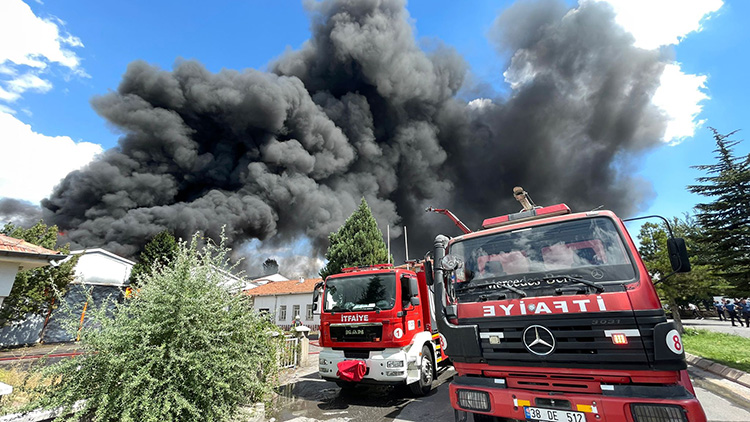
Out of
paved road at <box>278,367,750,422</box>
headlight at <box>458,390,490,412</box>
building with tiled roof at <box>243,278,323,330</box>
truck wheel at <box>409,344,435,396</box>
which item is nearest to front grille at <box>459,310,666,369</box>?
headlight at <box>458,390,490,412</box>

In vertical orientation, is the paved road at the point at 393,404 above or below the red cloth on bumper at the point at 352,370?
below

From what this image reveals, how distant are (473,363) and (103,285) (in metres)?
24.4

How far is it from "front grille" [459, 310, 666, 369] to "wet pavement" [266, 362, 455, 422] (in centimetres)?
200

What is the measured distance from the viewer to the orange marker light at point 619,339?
234 cm

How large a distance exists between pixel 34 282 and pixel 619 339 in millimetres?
19003

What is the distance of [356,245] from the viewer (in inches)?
738

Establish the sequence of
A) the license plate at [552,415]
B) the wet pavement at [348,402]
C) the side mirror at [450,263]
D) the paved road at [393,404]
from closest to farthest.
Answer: the license plate at [552,415] → the side mirror at [450,263] → the paved road at [393,404] → the wet pavement at [348,402]

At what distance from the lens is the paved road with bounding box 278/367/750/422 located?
406 cm

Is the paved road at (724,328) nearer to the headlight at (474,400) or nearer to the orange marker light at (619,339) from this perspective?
the orange marker light at (619,339)

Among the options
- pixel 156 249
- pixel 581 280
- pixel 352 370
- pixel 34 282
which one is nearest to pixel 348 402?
pixel 352 370

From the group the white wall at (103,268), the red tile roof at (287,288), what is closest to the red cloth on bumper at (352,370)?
the red tile roof at (287,288)

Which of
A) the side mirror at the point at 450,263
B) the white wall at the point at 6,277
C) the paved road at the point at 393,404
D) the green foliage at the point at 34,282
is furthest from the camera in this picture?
the green foliage at the point at 34,282

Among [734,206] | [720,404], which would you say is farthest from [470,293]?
[734,206]

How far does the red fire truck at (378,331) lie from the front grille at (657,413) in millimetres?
3071
